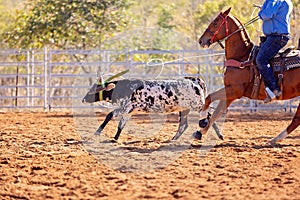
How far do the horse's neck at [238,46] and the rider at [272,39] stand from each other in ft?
1.29

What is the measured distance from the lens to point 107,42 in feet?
66.4

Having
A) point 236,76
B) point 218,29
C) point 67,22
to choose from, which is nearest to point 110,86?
point 218,29

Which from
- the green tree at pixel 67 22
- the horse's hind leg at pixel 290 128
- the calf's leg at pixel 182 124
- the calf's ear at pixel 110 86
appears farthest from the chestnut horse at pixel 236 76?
the green tree at pixel 67 22

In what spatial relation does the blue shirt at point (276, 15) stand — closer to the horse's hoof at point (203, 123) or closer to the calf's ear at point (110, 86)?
the horse's hoof at point (203, 123)

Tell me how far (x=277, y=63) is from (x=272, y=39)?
0.38m

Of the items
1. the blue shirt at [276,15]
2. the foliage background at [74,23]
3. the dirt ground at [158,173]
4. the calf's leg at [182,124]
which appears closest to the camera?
the dirt ground at [158,173]

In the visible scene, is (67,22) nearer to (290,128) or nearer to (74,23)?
(74,23)

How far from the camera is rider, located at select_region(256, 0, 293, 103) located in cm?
748

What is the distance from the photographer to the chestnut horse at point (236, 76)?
7.75 metres

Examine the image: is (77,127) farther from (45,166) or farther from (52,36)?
(52,36)

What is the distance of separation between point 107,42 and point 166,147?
42.5ft

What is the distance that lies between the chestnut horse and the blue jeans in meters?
0.23

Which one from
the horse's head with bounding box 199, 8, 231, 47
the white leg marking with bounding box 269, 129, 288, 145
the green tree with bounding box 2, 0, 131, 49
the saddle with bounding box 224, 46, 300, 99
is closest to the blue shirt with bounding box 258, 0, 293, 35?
the saddle with bounding box 224, 46, 300, 99

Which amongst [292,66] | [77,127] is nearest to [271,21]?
[292,66]
